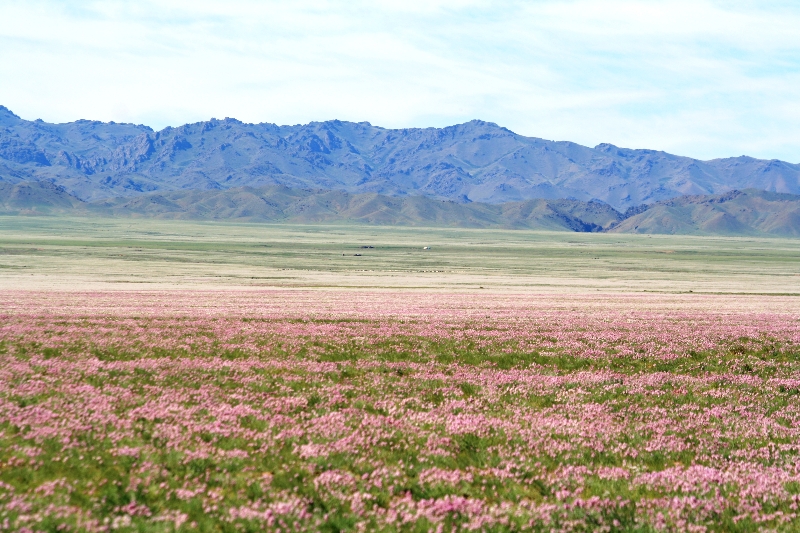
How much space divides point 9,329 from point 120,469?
1617 centimetres

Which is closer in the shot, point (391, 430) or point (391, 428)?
point (391, 430)

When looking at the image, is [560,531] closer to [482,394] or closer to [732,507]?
[732,507]

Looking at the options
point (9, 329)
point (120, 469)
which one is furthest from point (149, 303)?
point (120, 469)

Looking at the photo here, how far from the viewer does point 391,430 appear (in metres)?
14.2

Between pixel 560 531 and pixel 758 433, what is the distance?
764 cm

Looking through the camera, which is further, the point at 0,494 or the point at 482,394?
the point at 482,394

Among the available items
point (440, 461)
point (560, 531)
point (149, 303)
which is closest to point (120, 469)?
point (440, 461)

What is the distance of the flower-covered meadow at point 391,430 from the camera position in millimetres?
10344

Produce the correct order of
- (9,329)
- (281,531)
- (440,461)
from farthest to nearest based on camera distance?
(9,329) → (440,461) → (281,531)

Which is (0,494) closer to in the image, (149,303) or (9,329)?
(9,329)

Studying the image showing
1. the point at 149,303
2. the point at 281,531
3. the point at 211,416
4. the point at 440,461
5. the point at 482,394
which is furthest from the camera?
the point at 149,303

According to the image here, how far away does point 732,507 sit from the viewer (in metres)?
10.9

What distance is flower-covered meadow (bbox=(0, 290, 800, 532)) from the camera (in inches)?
407

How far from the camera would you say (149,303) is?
40.1 m
